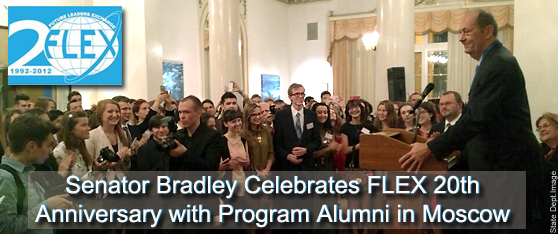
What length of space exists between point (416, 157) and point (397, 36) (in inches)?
173

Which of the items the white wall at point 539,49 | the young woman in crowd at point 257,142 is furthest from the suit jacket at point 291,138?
the white wall at point 539,49

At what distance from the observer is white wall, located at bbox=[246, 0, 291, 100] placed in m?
12.3

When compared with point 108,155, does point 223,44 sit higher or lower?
higher

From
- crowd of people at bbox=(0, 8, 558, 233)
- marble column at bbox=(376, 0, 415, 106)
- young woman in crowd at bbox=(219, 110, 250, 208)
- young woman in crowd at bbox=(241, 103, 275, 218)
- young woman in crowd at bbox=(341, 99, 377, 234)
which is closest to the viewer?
crowd of people at bbox=(0, 8, 558, 233)

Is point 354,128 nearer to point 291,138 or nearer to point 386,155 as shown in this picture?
point 291,138

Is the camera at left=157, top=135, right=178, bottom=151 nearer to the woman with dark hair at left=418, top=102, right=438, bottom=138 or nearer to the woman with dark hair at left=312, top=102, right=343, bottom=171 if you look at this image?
the woman with dark hair at left=312, top=102, right=343, bottom=171

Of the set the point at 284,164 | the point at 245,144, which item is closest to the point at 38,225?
the point at 245,144

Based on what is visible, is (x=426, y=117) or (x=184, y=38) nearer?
(x=426, y=117)

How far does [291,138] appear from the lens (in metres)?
4.38

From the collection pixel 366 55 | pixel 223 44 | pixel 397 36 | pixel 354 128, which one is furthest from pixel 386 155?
pixel 366 55

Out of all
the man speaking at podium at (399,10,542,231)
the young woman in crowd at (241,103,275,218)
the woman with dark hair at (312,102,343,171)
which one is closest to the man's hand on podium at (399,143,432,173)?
the man speaking at podium at (399,10,542,231)

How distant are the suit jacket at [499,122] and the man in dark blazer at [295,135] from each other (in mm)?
2104

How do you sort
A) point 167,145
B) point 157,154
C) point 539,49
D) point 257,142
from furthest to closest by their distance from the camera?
point 257,142 < point 539,49 < point 157,154 < point 167,145

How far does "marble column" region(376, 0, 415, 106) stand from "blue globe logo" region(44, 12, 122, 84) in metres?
3.70
